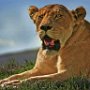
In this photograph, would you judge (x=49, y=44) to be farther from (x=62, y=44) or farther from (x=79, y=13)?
(x=79, y=13)

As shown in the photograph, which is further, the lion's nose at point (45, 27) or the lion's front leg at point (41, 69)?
the lion's front leg at point (41, 69)

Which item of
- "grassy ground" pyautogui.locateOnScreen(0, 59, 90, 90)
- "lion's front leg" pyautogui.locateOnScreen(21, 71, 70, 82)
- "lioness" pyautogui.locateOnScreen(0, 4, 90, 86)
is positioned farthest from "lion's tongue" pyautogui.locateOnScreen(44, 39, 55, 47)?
"grassy ground" pyautogui.locateOnScreen(0, 59, 90, 90)

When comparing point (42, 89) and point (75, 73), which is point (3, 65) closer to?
point (75, 73)

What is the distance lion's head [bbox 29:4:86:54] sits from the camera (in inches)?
511

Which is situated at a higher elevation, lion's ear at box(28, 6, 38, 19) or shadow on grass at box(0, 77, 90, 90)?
lion's ear at box(28, 6, 38, 19)

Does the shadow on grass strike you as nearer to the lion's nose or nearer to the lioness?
the lioness

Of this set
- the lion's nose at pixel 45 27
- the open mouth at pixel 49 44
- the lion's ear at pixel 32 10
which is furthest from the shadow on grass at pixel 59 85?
the lion's ear at pixel 32 10

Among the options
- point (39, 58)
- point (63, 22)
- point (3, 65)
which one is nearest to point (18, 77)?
point (39, 58)

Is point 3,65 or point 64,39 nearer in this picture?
point 64,39

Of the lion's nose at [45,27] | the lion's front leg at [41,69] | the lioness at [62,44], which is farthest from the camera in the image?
the lion's front leg at [41,69]

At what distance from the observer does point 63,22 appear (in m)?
13.4

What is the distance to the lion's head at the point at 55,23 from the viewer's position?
13.0 meters

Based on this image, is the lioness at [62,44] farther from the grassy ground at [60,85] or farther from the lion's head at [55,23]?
the grassy ground at [60,85]

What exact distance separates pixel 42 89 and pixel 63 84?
1.87 ft
